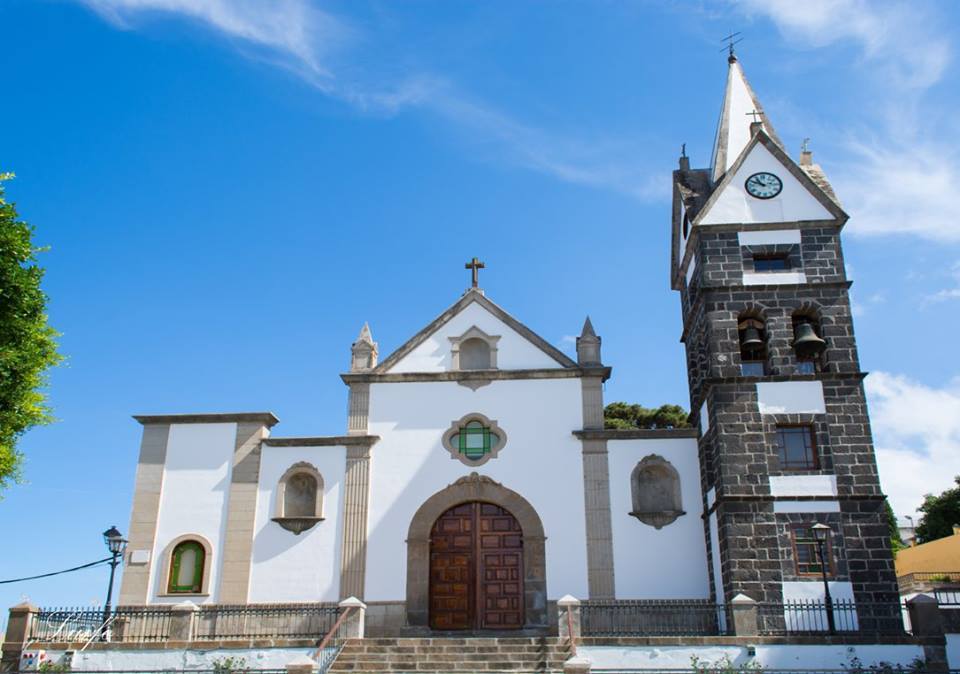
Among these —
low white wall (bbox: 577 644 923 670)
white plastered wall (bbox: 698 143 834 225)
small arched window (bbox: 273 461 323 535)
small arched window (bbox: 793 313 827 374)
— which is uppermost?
white plastered wall (bbox: 698 143 834 225)

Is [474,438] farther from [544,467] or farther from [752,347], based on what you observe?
[752,347]

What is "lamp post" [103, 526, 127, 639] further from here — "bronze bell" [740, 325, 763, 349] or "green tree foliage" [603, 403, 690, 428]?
"green tree foliage" [603, 403, 690, 428]

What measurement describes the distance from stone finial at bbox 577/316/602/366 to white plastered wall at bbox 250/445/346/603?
667 centimetres

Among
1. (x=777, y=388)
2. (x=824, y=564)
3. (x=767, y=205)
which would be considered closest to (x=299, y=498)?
(x=777, y=388)

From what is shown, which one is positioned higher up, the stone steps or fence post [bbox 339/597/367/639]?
fence post [bbox 339/597/367/639]

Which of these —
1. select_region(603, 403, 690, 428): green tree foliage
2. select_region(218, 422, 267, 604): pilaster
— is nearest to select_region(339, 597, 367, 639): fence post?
select_region(218, 422, 267, 604): pilaster

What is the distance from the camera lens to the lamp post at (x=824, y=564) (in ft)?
56.3

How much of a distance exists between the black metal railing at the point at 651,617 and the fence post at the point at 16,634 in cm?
1175

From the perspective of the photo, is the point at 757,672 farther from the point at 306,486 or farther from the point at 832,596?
the point at 306,486

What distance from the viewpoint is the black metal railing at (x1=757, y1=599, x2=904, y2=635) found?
57.6 feet

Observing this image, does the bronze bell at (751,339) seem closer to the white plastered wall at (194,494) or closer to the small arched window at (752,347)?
the small arched window at (752,347)

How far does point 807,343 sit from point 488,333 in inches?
317

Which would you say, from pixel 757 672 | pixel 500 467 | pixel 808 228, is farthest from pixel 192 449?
pixel 808 228

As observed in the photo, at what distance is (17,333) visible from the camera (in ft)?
62.3
